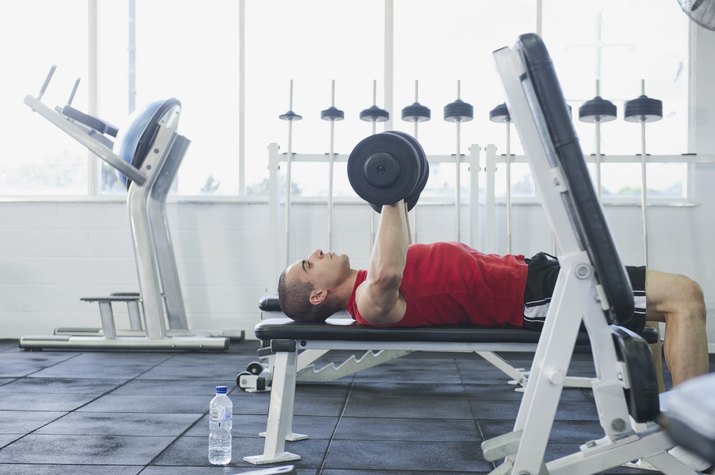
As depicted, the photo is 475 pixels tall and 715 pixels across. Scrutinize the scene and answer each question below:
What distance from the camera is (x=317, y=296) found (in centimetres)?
230

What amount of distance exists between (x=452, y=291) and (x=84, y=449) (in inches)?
47.7

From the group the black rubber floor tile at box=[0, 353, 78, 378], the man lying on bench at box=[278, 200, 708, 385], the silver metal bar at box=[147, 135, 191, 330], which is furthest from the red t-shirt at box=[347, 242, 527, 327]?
the silver metal bar at box=[147, 135, 191, 330]

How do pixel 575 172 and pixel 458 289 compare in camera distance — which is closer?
pixel 575 172

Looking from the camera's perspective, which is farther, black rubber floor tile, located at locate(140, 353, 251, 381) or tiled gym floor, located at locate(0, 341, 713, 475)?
black rubber floor tile, located at locate(140, 353, 251, 381)

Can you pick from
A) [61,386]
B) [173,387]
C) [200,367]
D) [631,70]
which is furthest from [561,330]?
[631,70]

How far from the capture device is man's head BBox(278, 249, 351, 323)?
230cm

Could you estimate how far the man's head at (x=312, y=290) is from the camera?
2.30 meters

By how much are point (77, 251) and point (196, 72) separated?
1.44 m

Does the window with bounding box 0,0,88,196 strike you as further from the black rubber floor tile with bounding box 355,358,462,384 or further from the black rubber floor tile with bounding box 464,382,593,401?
the black rubber floor tile with bounding box 464,382,593,401

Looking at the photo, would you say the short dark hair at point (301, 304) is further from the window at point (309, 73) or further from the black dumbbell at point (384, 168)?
the window at point (309, 73)

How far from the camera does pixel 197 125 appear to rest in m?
5.25

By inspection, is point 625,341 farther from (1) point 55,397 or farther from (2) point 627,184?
(2) point 627,184

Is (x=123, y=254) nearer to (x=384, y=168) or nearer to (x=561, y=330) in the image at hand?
(x=384, y=168)

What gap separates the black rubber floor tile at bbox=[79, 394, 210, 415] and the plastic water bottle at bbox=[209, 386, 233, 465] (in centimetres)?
48
